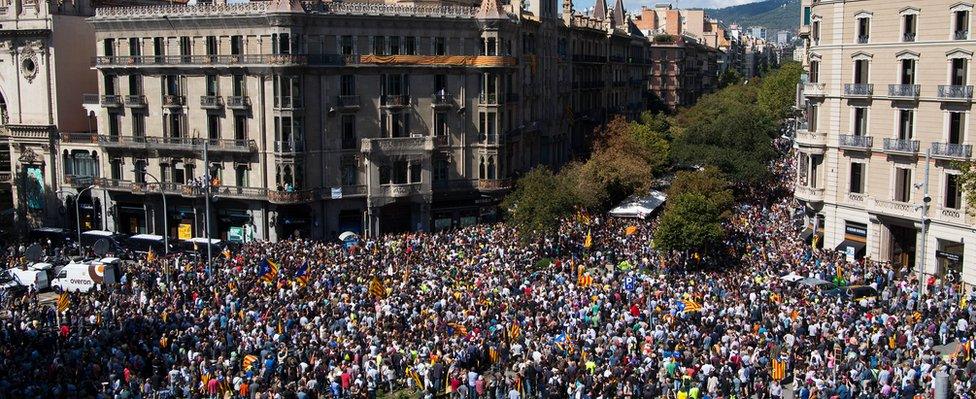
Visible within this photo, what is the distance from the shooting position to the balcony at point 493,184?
68062mm

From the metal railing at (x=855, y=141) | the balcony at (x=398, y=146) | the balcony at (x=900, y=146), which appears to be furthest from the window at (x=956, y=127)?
the balcony at (x=398, y=146)

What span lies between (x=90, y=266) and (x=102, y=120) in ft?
70.8

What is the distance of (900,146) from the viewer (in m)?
50.4

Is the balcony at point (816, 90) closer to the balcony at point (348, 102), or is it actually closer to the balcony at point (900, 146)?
the balcony at point (900, 146)

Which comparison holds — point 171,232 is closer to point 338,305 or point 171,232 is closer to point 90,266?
point 90,266

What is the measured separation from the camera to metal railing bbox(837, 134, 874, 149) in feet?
171

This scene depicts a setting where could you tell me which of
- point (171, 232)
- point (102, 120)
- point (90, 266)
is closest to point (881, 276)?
point (90, 266)

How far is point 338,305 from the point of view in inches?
1631

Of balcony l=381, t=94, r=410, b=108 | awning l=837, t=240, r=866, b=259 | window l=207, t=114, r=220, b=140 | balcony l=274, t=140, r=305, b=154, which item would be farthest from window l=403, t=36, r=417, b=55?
awning l=837, t=240, r=866, b=259

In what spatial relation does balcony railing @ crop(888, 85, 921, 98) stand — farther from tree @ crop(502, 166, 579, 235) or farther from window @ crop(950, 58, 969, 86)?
tree @ crop(502, 166, 579, 235)

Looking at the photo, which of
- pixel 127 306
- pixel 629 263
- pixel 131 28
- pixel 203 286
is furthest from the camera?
pixel 131 28

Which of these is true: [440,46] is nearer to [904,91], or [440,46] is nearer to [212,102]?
[212,102]

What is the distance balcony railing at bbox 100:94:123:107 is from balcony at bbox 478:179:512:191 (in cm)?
2451

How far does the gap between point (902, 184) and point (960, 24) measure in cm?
826
